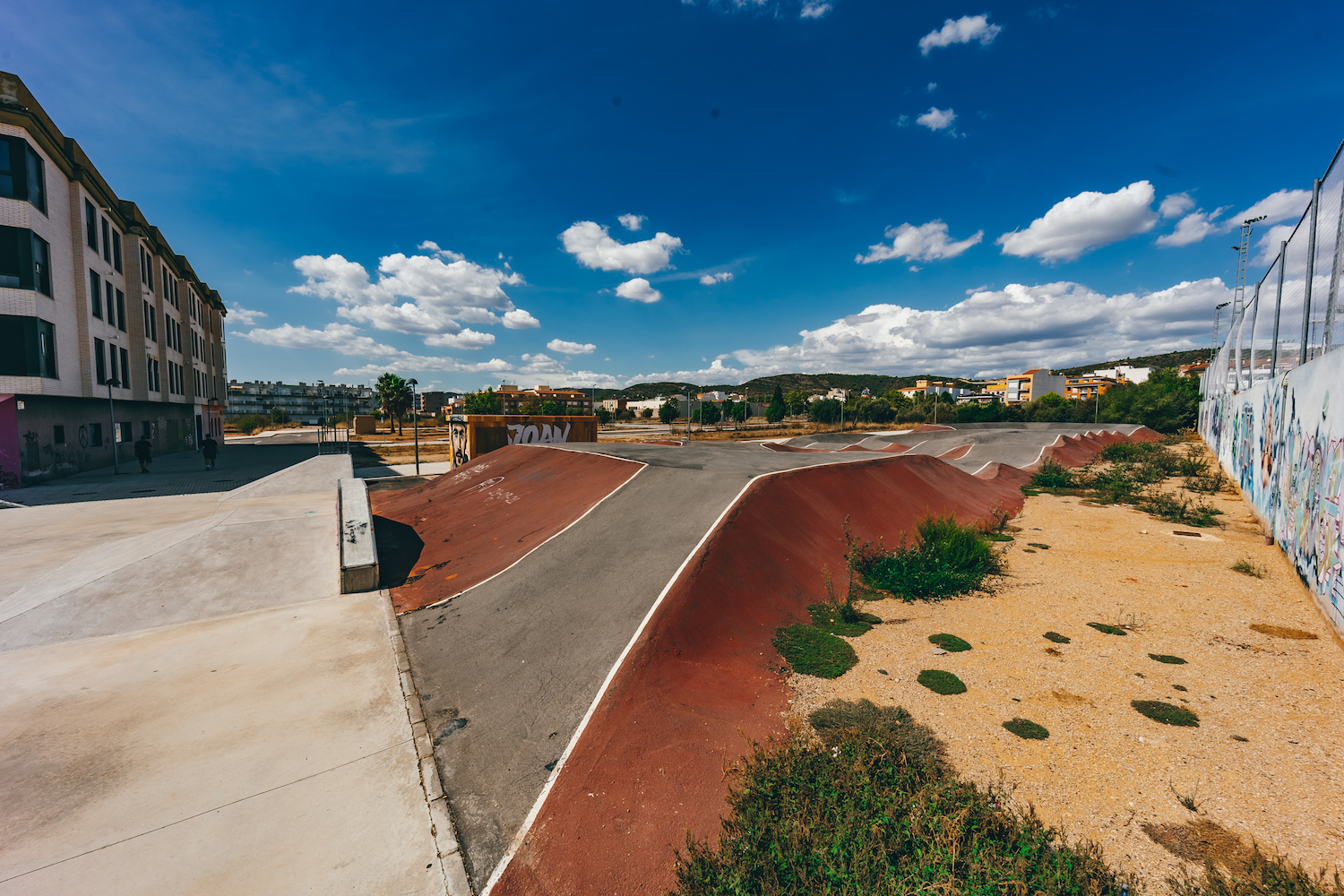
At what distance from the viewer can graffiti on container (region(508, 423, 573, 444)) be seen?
29.3 m

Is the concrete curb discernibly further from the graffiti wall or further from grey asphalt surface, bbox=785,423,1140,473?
grey asphalt surface, bbox=785,423,1140,473

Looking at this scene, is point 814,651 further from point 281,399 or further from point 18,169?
point 281,399

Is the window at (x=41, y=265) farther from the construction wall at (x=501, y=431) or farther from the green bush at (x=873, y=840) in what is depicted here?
the green bush at (x=873, y=840)

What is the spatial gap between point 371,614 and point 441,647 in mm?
2377

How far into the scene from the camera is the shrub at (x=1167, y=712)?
5.72 m

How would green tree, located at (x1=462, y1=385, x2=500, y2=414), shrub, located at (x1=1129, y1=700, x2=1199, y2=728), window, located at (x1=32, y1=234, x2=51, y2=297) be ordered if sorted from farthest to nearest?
1. green tree, located at (x1=462, y1=385, x2=500, y2=414)
2. window, located at (x1=32, y1=234, x2=51, y2=297)
3. shrub, located at (x1=1129, y1=700, x2=1199, y2=728)

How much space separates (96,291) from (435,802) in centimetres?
3649

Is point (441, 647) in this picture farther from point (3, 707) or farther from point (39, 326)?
point (39, 326)

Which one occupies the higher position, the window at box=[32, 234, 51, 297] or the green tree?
the window at box=[32, 234, 51, 297]

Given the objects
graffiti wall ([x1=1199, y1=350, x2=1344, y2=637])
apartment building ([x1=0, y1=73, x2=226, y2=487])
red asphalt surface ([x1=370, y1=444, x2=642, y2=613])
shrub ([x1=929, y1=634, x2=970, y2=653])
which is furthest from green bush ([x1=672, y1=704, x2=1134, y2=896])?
apartment building ([x1=0, y1=73, x2=226, y2=487])

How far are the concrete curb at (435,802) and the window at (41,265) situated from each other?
2793 centimetres

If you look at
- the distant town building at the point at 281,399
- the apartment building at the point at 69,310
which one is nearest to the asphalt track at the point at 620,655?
the apartment building at the point at 69,310

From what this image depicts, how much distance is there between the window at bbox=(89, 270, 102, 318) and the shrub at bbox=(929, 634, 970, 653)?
38610 mm

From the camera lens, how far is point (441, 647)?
8070 millimetres
